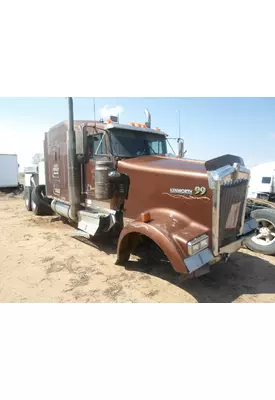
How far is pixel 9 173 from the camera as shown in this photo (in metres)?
18.8

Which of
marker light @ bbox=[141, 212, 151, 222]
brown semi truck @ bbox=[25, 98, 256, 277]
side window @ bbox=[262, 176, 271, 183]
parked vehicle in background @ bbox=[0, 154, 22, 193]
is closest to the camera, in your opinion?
brown semi truck @ bbox=[25, 98, 256, 277]

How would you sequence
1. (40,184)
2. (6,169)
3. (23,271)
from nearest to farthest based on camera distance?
(23,271), (40,184), (6,169)

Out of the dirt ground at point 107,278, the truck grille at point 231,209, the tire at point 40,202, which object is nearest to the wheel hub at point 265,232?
the dirt ground at point 107,278

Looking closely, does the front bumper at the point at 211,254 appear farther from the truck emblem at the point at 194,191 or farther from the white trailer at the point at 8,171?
the white trailer at the point at 8,171

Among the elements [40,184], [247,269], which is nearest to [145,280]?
[247,269]

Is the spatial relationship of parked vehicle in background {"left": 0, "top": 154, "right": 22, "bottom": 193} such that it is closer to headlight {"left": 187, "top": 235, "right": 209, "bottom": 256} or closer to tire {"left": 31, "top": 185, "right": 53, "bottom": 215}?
tire {"left": 31, "top": 185, "right": 53, "bottom": 215}

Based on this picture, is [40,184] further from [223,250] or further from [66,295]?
[223,250]

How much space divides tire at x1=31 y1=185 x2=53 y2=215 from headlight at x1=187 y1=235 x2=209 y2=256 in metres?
6.95

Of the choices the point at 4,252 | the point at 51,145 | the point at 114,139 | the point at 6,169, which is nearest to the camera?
the point at 114,139

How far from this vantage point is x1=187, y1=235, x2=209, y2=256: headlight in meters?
3.09

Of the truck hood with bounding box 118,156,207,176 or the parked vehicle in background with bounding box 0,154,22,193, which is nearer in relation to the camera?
the truck hood with bounding box 118,156,207,176

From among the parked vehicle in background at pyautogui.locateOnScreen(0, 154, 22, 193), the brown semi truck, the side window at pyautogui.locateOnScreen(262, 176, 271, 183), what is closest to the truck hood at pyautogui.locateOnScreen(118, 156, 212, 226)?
the brown semi truck

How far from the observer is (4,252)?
522 cm

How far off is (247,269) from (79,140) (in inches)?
155
